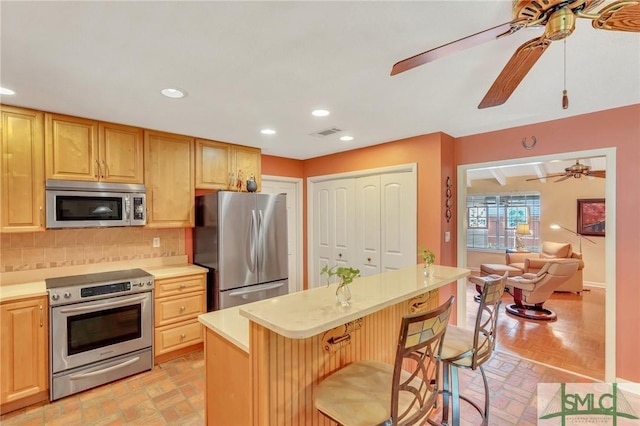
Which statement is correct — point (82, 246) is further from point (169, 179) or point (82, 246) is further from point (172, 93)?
point (172, 93)

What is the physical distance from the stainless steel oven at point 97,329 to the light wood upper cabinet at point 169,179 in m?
0.65

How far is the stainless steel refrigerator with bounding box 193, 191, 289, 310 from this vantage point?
315cm

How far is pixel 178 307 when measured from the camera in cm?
303

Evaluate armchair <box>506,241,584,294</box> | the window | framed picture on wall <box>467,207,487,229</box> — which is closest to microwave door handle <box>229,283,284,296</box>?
armchair <box>506,241,584,294</box>

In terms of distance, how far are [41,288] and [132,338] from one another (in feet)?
2.69

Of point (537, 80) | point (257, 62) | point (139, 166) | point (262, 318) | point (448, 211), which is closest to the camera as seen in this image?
point (262, 318)

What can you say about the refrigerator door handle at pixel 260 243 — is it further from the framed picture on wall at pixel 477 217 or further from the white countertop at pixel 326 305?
the framed picture on wall at pixel 477 217

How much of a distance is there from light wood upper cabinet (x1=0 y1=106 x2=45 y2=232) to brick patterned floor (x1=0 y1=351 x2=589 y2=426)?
143cm

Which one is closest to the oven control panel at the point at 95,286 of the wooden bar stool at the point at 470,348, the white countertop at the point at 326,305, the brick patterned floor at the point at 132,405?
the brick patterned floor at the point at 132,405

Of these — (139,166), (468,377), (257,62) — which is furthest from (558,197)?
(139,166)

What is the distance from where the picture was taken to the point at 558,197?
22.0ft

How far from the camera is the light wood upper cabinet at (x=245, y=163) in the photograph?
3.79 metres

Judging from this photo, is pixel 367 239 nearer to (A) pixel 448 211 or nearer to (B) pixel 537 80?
(A) pixel 448 211

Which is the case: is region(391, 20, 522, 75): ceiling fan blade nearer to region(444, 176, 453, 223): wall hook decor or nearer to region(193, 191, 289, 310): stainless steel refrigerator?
region(444, 176, 453, 223): wall hook decor
